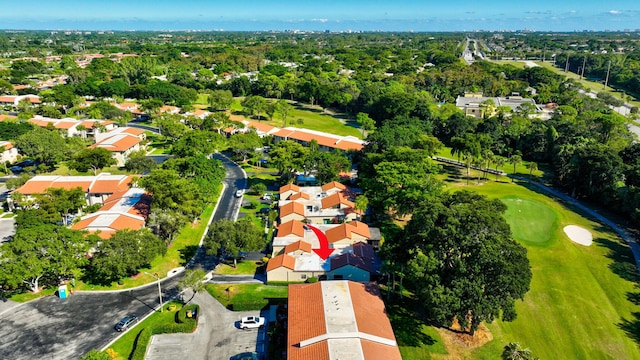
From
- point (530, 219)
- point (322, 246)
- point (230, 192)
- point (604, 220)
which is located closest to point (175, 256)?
point (322, 246)

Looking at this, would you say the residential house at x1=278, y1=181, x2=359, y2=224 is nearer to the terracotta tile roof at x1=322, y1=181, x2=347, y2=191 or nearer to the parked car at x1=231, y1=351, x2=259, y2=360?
the terracotta tile roof at x1=322, y1=181, x2=347, y2=191

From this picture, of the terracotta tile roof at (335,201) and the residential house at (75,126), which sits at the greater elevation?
the residential house at (75,126)

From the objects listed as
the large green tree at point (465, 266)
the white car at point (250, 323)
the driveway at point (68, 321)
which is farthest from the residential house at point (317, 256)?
the driveway at point (68, 321)

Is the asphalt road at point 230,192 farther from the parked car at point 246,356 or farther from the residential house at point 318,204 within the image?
the parked car at point 246,356

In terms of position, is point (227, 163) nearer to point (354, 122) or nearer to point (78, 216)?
point (78, 216)

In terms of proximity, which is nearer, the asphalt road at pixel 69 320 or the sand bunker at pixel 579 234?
the asphalt road at pixel 69 320

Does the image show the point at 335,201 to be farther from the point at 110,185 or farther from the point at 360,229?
the point at 110,185

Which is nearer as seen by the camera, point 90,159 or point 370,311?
point 370,311
